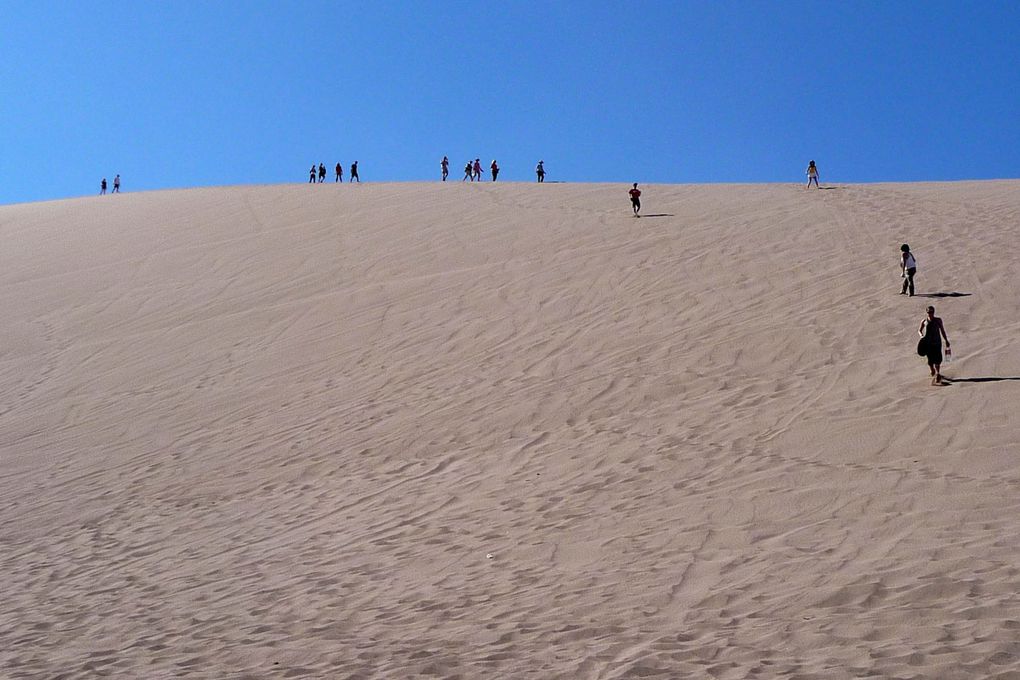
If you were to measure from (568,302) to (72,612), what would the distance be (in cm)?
896

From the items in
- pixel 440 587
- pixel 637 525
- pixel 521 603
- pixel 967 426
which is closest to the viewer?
pixel 521 603

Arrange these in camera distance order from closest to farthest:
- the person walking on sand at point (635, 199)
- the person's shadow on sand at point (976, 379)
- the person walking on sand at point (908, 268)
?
the person's shadow on sand at point (976, 379) → the person walking on sand at point (908, 268) → the person walking on sand at point (635, 199)

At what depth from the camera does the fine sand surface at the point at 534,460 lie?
224 inches

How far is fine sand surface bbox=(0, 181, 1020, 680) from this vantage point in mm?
5691

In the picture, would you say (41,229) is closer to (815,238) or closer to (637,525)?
(815,238)

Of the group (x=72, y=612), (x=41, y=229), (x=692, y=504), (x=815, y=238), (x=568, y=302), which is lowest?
(x=72, y=612)

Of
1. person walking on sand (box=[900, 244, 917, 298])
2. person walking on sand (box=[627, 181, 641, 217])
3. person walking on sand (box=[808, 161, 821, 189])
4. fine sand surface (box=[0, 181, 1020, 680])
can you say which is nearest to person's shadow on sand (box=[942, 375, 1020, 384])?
fine sand surface (box=[0, 181, 1020, 680])

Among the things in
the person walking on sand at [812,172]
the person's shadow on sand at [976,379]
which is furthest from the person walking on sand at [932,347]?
the person walking on sand at [812,172]

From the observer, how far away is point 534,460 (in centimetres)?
918

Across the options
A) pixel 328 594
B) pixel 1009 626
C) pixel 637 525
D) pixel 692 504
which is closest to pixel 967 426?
pixel 692 504

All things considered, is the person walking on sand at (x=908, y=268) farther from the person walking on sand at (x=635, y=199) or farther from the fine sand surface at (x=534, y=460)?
the person walking on sand at (x=635, y=199)

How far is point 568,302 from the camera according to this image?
48.3ft

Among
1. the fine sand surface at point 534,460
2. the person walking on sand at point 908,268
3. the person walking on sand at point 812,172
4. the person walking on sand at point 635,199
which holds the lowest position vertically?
the fine sand surface at point 534,460

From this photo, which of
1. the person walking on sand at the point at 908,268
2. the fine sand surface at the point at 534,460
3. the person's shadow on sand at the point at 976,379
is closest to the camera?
the fine sand surface at the point at 534,460
